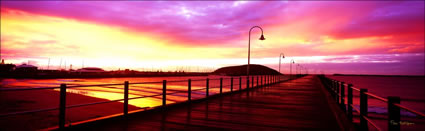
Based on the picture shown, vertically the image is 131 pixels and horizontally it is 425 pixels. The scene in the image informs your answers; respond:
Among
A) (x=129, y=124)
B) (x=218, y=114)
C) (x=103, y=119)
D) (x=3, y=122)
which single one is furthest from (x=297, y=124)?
(x=3, y=122)

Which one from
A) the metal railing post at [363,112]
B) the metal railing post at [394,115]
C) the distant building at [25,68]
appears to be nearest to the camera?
the metal railing post at [394,115]

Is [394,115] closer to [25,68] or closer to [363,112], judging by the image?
[363,112]

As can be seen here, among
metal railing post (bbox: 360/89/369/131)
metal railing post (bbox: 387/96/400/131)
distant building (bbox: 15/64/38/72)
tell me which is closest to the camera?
metal railing post (bbox: 387/96/400/131)

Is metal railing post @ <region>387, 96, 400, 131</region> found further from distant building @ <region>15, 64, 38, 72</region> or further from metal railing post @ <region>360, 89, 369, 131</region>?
distant building @ <region>15, 64, 38, 72</region>

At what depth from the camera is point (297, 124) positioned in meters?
5.83

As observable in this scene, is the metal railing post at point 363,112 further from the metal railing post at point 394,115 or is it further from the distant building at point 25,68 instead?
the distant building at point 25,68

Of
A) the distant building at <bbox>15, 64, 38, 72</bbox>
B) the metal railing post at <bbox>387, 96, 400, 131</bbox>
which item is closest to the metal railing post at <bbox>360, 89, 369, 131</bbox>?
the metal railing post at <bbox>387, 96, 400, 131</bbox>

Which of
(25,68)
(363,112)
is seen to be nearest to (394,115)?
(363,112)

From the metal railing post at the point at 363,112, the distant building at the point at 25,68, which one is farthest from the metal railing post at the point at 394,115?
the distant building at the point at 25,68

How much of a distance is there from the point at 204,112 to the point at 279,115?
2228 mm

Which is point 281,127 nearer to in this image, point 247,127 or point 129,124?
point 247,127

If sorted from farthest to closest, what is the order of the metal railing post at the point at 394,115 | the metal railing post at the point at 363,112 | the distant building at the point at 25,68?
the distant building at the point at 25,68 → the metal railing post at the point at 363,112 → the metal railing post at the point at 394,115

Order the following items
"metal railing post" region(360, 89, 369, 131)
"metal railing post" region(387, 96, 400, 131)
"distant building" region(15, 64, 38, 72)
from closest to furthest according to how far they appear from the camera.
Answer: "metal railing post" region(387, 96, 400, 131) < "metal railing post" region(360, 89, 369, 131) < "distant building" region(15, 64, 38, 72)

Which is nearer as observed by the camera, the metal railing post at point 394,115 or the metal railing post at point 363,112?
the metal railing post at point 394,115
